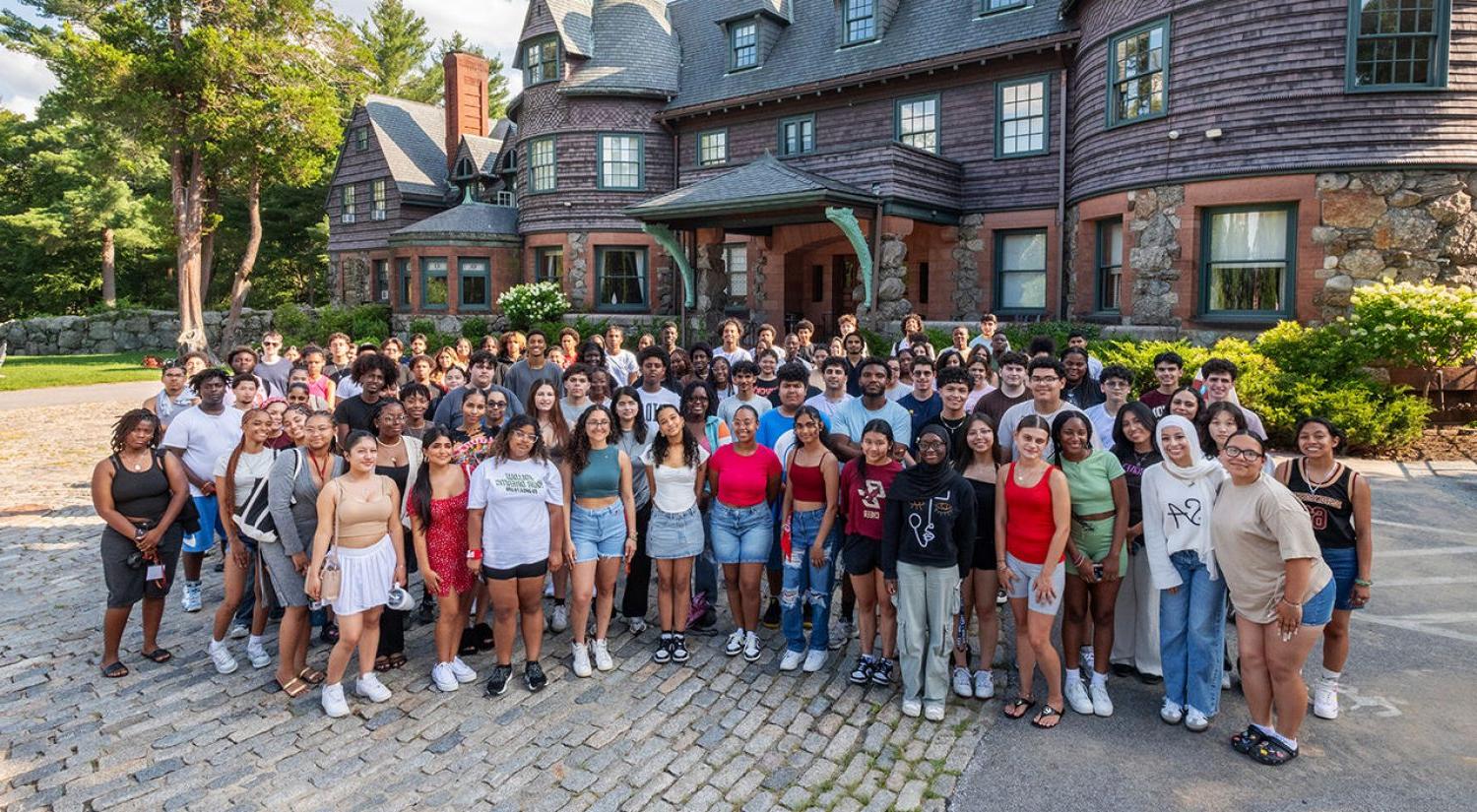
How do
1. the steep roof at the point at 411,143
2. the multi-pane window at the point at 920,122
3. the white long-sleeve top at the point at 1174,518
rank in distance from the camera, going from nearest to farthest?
the white long-sleeve top at the point at 1174,518, the multi-pane window at the point at 920,122, the steep roof at the point at 411,143

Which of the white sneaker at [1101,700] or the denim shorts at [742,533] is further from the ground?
the denim shorts at [742,533]

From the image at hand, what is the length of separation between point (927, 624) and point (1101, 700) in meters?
1.09

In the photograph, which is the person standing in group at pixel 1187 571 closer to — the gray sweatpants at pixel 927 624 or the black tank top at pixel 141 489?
the gray sweatpants at pixel 927 624

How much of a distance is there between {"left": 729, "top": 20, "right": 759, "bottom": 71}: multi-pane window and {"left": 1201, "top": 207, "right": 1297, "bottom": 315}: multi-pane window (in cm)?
1334

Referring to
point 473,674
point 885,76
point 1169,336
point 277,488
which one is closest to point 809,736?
point 473,674

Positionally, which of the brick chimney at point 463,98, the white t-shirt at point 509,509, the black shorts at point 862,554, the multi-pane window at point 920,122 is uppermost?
the brick chimney at point 463,98

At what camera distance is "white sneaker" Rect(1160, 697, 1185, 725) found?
4797 mm

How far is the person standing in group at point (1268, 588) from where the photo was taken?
165 inches

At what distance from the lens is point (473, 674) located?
557cm

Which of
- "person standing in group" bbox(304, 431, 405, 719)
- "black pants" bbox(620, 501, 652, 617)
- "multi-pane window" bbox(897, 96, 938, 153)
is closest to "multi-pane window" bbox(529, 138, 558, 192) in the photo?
"multi-pane window" bbox(897, 96, 938, 153)

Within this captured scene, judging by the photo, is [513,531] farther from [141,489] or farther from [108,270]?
[108,270]

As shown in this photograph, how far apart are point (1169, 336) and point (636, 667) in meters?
11.9

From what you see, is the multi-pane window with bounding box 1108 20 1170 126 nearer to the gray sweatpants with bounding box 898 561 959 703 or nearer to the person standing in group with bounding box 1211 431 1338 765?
the person standing in group with bounding box 1211 431 1338 765

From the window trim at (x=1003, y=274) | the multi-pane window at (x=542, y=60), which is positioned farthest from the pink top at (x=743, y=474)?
the multi-pane window at (x=542, y=60)
